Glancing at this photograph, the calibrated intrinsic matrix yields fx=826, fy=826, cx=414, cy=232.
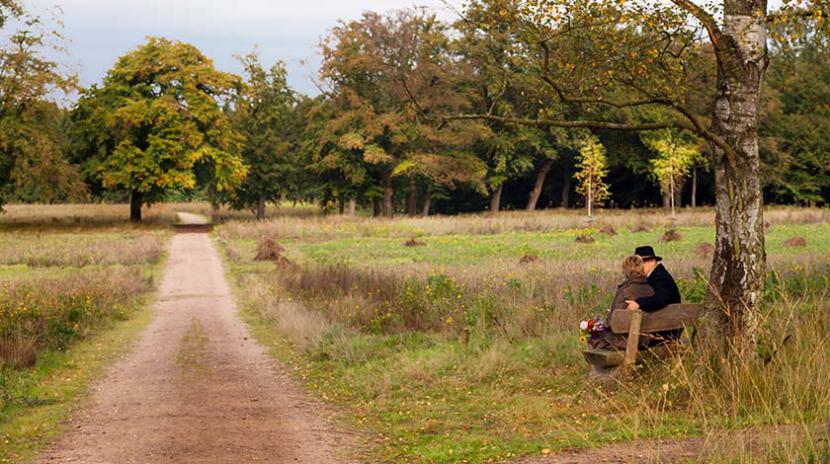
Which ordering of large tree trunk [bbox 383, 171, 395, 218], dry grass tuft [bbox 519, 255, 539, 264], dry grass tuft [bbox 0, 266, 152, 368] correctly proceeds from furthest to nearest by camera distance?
1. large tree trunk [bbox 383, 171, 395, 218]
2. dry grass tuft [bbox 519, 255, 539, 264]
3. dry grass tuft [bbox 0, 266, 152, 368]

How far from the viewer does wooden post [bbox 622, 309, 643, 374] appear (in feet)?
27.8

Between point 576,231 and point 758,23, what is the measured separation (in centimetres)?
3599

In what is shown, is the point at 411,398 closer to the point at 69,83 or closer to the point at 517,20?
the point at 517,20

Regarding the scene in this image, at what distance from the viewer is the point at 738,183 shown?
8320 mm

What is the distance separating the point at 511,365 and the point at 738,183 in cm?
377

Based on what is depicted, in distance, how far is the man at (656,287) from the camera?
8758 millimetres

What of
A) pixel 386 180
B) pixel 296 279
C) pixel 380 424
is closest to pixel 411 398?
pixel 380 424

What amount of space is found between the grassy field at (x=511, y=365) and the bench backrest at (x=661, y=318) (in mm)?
404

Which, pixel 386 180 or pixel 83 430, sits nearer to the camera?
pixel 83 430

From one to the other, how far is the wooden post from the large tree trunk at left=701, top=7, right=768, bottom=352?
0.74 m

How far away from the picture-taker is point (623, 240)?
3678 cm

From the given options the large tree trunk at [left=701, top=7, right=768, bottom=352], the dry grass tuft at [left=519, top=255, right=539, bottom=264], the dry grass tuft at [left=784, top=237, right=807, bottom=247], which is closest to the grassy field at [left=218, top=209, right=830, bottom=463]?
the dry grass tuft at [left=519, top=255, right=539, bottom=264]

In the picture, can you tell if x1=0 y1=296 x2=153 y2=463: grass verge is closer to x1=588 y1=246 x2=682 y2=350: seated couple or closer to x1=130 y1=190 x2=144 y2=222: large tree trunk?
x1=588 y1=246 x2=682 y2=350: seated couple

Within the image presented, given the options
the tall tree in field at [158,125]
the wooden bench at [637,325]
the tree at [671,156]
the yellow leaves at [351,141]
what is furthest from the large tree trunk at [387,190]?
the wooden bench at [637,325]
